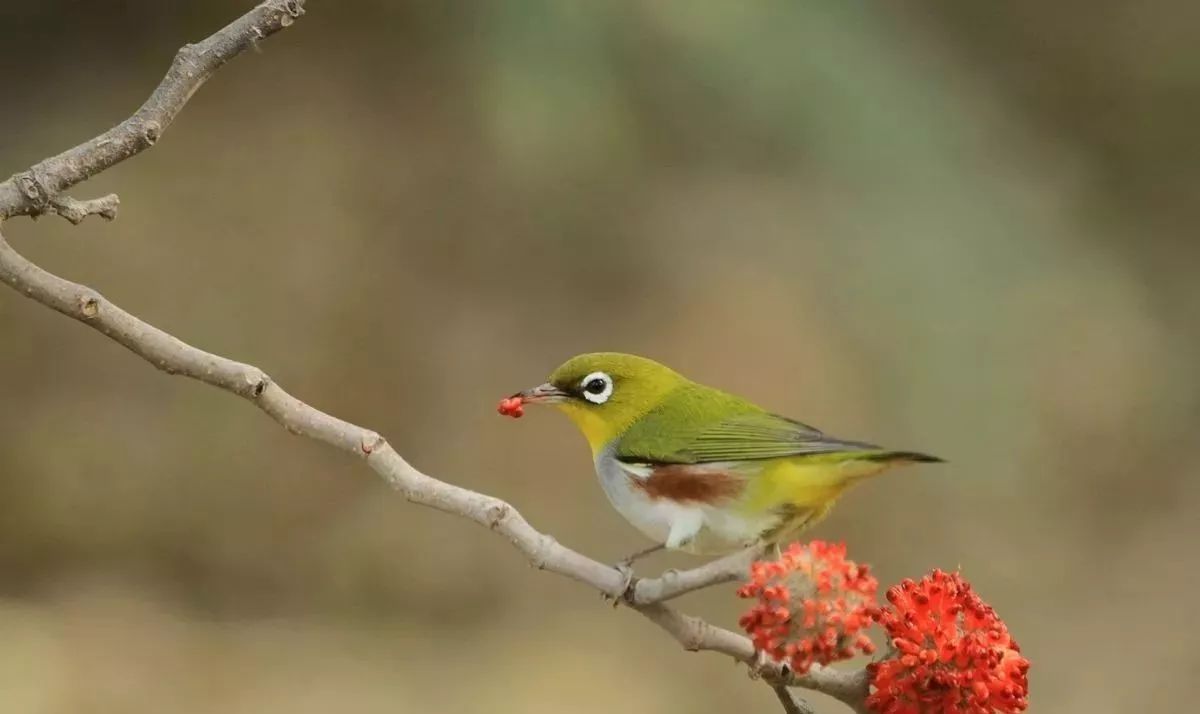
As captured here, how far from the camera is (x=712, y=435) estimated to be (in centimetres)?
118

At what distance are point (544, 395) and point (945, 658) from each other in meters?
0.47

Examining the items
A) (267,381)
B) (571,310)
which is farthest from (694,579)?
(571,310)

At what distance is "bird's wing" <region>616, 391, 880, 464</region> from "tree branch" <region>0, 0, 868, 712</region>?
0.18m

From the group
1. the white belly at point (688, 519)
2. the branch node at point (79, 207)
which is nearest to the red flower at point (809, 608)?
the white belly at point (688, 519)

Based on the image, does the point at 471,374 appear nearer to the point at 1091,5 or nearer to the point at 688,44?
the point at 688,44

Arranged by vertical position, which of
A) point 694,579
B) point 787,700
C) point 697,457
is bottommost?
point 787,700

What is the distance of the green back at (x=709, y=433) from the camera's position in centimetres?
112

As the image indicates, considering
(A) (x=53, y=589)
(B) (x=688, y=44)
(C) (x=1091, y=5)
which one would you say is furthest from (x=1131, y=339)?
(A) (x=53, y=589)

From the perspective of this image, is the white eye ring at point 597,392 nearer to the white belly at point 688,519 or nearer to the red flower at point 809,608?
the white belly at point 688,519

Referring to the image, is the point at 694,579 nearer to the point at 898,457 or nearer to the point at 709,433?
the point at 898,457

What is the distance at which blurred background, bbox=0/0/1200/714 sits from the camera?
2488 mm

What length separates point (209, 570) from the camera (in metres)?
2.51

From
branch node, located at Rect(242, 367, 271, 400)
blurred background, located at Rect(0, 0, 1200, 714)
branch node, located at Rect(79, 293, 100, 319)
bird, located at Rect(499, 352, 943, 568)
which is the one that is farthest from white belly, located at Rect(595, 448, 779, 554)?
blurred background, located at Rect(0, 0, 1200, 714)

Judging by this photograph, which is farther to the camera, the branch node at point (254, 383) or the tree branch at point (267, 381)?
the branch node at point (254, 383)
